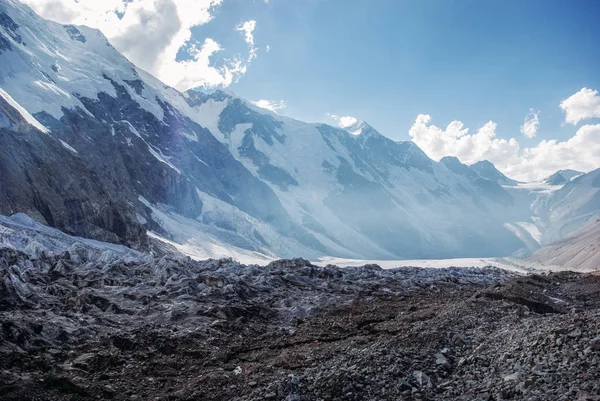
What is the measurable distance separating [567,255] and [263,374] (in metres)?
195

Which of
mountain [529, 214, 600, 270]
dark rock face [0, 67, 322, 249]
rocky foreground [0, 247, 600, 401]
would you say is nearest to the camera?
rocky foreground [0, 247, 600, 401]

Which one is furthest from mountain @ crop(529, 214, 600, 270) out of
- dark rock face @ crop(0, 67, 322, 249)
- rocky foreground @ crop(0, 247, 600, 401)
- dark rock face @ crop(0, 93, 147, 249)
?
rocky foreground @ crop(0, 247, 600, 401)

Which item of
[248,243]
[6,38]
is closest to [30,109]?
[6,38]

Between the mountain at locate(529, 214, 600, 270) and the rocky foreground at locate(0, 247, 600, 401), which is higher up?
the mountain at locate(529, 214, 600, 270)

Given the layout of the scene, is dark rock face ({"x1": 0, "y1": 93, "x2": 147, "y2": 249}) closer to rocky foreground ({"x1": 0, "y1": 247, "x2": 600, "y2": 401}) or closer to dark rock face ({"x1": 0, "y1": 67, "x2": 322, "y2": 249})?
dark rock face ({"x1": 0, "y1": 67, "x2": 322, "y2": 249})

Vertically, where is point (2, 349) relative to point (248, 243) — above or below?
below

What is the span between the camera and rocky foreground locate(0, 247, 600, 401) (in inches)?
376

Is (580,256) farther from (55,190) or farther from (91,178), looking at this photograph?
(55,190)

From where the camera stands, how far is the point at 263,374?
1134 cm

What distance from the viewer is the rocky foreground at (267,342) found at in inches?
376

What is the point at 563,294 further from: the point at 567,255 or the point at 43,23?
the point at 43,23

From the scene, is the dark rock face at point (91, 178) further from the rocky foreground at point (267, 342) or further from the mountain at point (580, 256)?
the mountain at point (580, 256)

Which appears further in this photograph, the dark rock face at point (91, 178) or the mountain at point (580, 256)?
the mountain at point (580, 256)

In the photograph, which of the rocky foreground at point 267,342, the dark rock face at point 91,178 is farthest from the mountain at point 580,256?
the rocky foreground at point 267,342
